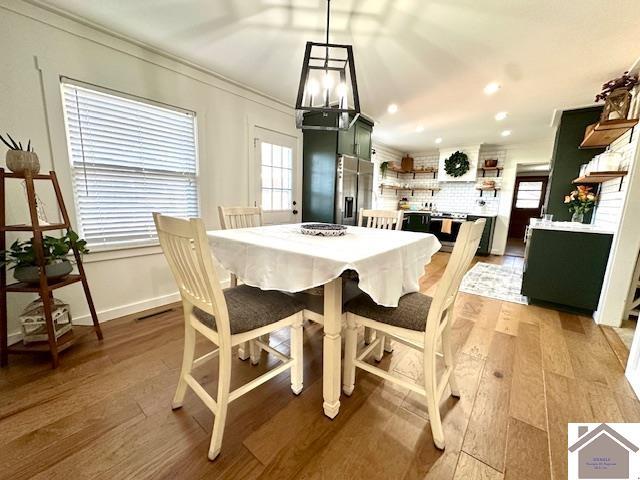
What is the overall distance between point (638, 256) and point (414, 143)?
155 inches

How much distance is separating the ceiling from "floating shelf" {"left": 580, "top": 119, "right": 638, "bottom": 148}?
1.60 ft

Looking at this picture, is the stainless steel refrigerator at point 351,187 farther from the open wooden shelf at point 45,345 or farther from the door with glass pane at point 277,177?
the open wooden shelf at point 45,345

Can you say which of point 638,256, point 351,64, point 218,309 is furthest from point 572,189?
point 218,309

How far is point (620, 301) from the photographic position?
228 cm

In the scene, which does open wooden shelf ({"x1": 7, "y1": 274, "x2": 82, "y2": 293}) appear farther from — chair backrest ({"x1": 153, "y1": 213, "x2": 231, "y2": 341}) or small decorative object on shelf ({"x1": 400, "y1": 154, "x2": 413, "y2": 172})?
small decorative object on shelf ({"x1": 400, "y1": 154, "x2": 413, "y2": 172})

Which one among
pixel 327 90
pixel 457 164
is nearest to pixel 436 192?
pixel 457 164

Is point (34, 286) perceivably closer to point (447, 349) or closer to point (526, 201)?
point (447, 349)

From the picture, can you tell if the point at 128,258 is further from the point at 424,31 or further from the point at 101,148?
the point at 424,31

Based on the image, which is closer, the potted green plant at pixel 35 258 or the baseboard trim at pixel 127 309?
the potted green plant at pixel 35 258

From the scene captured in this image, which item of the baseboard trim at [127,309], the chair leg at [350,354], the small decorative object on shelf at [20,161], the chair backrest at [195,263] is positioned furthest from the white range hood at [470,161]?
the small decorative object on shelf at [20,161]

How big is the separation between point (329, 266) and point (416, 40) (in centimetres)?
199

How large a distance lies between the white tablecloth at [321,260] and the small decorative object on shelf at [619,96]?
233cm

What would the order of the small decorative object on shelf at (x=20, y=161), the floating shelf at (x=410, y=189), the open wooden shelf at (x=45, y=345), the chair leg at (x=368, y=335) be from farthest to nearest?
the floating shelf at (x=410, y=189)
the chair leg at (x=368, y=335)
the open wooden shelf at (x=45, y=345)
the small decorative object on shelf at (x=20, y=161)

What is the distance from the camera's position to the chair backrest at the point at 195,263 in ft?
3.06
